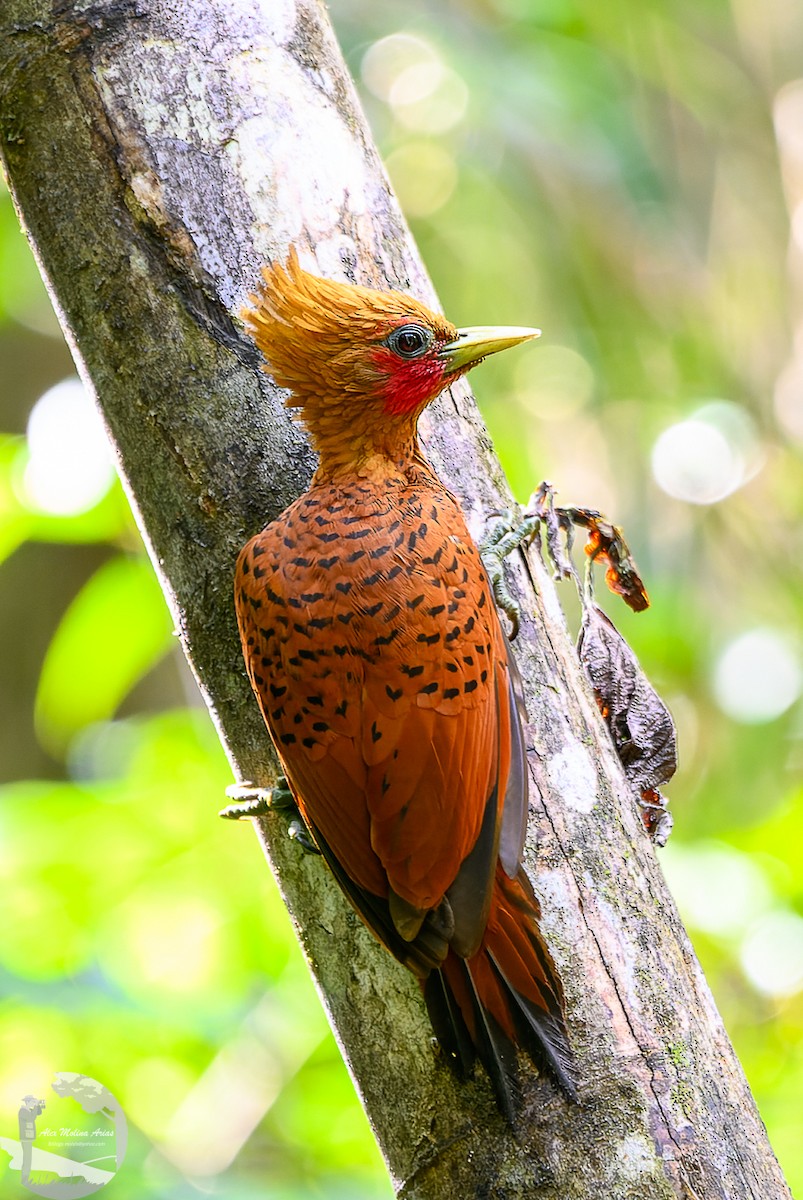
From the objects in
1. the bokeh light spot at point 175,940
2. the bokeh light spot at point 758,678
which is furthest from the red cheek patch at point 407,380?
the bokeh light spot at point 758,678

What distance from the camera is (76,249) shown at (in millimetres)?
2074

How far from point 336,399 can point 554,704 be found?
670 millimetres

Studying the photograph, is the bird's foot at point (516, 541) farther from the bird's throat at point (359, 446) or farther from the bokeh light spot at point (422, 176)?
the bokeh light spot at point (422, 176)

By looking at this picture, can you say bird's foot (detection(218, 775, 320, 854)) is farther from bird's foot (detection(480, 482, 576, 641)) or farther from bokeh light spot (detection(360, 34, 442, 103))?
bokeh light spot (detection(360, 34, 442, 103))

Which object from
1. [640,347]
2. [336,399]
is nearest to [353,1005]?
[336,399]

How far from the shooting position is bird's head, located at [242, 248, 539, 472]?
2002mm

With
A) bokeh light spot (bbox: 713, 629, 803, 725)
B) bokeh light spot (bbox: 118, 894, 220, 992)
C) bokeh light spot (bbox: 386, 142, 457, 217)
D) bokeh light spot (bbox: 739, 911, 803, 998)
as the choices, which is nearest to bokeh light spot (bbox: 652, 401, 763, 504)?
bokeh light spot (bbox: 713, 629, 803, 725)

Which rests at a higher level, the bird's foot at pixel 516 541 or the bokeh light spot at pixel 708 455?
the bokeh light spot at pixel 708 455

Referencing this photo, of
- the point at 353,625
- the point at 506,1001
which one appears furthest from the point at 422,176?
the point at 506,1001

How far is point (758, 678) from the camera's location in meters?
3.83

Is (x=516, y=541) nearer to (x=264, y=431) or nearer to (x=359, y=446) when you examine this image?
(x=359, y=446)

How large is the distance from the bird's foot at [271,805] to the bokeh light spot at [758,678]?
2.19 metres

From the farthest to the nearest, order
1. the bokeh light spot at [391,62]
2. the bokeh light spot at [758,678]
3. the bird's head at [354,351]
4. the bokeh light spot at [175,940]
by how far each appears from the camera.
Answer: the bokeh light spot at [391,62], the bokeh light spot at [758,678], the bokeh light spot at [175,940], the bird's head at [354,351]

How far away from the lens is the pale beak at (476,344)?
2.12m
